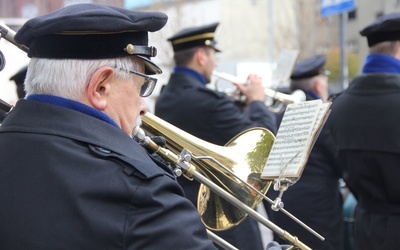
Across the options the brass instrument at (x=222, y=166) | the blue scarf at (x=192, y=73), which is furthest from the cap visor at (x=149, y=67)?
the blue scarf at (x=192, y=73)

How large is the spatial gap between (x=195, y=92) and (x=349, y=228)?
2.17 m

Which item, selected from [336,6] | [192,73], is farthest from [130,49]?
[336,6]

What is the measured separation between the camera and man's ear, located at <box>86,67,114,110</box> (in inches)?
75.0

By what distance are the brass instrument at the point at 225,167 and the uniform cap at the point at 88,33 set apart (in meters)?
0.62

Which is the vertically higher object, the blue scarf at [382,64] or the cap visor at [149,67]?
the cap visor at [149,67]

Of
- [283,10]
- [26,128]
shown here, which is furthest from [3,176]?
[283,10]

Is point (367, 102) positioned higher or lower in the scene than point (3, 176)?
lower

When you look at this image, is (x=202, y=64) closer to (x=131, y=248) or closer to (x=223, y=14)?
(x=131, y=248)

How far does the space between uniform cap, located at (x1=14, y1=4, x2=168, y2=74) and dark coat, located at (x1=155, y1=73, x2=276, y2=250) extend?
2205mm

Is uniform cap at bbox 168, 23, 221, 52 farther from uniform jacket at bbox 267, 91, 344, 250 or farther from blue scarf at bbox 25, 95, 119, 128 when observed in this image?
blue scarf at bbox 25, 95, 119, 128

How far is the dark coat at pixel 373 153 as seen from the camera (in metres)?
3.80

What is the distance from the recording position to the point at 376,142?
384 centimetres

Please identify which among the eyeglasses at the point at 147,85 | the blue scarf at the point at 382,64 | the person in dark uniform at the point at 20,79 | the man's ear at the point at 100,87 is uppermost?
the man's ear at the point at 100,87

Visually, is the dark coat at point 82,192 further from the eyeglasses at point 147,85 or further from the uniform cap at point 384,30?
the uniform cap at point 384,30
